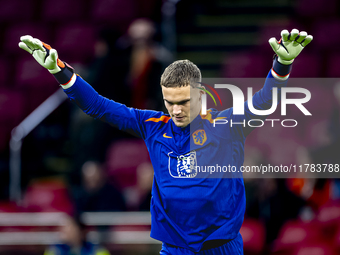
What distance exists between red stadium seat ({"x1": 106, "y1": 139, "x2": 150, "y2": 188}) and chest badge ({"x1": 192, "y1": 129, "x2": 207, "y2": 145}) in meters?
3.56

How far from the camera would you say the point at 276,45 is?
3105 millimetres

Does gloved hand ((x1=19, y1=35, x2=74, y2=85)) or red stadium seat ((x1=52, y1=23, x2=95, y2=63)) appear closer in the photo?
gloved hand ((x1=19, y1=35, x2=74, y2=85))

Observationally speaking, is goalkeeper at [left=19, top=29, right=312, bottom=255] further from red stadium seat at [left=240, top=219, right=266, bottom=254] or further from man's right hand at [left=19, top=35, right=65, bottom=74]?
red stadium seat at [left=240, top=219, right=266, bottom=254]

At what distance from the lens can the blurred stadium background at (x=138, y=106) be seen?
19.2ft

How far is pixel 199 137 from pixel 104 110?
64 cm

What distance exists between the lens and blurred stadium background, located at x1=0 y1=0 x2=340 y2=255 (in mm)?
5844

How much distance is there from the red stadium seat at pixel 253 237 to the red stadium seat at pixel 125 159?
1.71m

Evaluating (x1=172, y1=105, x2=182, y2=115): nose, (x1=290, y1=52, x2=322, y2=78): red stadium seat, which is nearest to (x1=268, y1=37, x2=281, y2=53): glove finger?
(x1=172, y1=105, x2=182, y2=115): nose

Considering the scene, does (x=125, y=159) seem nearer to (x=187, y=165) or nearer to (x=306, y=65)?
(x=306, y=65)

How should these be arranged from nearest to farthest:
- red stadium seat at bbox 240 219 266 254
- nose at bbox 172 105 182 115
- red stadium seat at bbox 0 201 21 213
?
nose at bbox 172 105 182 115, red stadium seat at bbox 240 219 266 254, red stadium seat at bbox 0 201 21 213

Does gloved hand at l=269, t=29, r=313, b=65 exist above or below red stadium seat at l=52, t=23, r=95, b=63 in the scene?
below

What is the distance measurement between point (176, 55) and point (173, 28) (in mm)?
398

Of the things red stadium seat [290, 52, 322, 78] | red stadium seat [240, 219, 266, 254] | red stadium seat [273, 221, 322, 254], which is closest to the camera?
red stadium seat [273, 221, 322, 254]

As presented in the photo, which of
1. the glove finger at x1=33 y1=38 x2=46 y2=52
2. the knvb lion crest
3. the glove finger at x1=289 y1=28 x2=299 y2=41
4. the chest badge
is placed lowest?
the knvb lion crest
